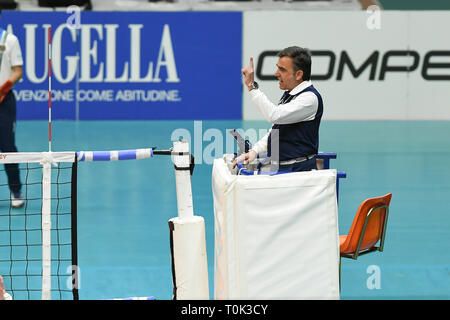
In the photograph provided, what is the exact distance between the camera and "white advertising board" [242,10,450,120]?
662 inches

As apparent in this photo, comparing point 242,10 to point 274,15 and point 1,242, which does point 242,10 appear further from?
point 1,242

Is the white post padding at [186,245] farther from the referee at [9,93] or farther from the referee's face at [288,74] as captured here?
the referee at [9,93]

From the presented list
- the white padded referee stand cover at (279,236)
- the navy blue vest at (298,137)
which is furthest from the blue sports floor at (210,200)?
the white padded referee stand cover at (279,236)

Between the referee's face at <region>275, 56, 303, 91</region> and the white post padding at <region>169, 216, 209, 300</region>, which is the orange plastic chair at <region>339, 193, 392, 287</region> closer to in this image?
the referee's face at <region>275, 56, 303, 91</region>

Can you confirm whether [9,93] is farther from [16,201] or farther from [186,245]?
[186,245]

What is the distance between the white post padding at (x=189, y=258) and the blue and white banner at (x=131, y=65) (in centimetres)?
1218

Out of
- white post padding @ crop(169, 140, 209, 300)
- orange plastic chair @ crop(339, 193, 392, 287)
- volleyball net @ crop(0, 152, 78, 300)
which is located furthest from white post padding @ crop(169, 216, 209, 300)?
orange plastic chair @ crop(339, 193, 392, 287)

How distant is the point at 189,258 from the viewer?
4.79 metres

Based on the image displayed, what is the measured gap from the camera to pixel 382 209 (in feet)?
18.1

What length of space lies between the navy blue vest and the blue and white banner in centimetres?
1144

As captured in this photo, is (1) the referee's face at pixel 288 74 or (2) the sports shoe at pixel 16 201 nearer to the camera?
(1) the referee's face at pixel 288 74

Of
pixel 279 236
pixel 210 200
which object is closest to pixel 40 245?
pixel 210 200

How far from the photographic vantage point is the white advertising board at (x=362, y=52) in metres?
16.8
